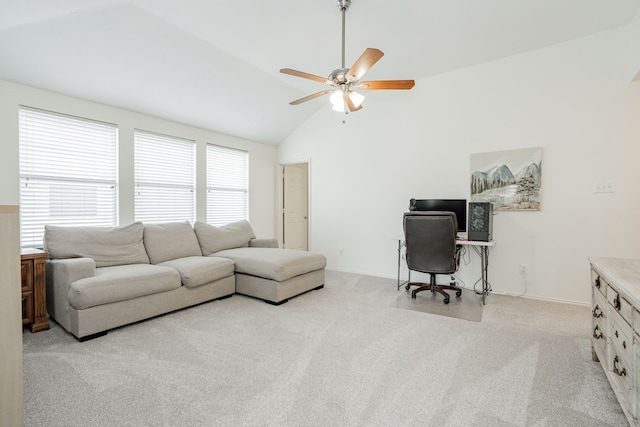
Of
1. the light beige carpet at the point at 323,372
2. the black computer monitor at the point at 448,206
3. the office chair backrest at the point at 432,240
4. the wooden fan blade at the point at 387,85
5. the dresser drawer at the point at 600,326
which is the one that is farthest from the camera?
the black computer monitor at the point at 448,206

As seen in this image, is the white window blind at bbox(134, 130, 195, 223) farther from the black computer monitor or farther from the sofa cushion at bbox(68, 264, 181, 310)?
the black computer monitor

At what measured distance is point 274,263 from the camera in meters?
3.48

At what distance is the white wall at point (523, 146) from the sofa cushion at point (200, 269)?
7.37ft

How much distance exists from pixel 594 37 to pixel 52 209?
241 inches

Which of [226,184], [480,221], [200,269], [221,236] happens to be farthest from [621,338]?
[226,184]

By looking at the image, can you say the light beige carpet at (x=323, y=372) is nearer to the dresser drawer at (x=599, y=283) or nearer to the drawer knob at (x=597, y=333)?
the drawer knob at (x=597, y=333)

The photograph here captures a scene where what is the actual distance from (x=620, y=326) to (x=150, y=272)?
11.3 ft

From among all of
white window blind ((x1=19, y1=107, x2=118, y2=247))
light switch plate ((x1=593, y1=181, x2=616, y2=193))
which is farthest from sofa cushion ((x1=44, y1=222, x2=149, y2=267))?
light switch plate ((x1=593, y1=181, x2=616, y2=193))

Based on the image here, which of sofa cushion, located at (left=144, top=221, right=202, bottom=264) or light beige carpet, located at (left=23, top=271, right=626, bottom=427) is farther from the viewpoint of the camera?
sofa cushion, located at (left=144, top=221, right=202, bottom=264)

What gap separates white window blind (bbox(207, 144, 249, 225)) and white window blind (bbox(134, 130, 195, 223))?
0.34 meters

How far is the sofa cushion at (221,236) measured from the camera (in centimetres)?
427

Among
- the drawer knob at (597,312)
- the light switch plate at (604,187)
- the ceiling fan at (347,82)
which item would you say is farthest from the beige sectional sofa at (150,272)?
the light switch plate at (604,187)

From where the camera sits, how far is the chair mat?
3215mm

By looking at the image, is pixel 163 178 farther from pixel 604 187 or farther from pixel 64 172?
pixel 604 187
